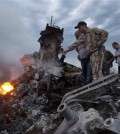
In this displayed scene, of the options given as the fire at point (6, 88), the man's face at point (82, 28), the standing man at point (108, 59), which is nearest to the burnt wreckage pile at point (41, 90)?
the fire at point (6, 88)

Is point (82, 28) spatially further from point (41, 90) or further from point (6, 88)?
point (6, 88)

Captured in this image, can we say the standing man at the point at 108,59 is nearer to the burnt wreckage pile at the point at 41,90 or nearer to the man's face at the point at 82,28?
the burnt wreckage pile at the point at 41,90

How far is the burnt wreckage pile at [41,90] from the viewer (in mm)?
8297

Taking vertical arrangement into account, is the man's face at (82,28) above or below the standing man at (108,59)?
below

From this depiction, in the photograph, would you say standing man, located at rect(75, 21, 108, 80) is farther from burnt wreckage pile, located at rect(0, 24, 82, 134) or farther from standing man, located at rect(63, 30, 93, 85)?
burnt wreckage pile, located at rect(0, 24, 82, 134)

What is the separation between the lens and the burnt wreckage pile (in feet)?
27.2

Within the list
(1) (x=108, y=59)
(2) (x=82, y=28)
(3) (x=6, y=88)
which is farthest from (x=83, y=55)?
(3) (x=6, y=88)

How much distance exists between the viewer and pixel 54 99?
380 inches

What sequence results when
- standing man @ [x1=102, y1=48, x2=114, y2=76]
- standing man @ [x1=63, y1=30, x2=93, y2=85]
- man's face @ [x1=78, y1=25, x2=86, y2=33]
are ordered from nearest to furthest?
man's face @ [x1=78, y1=25, x2=86, y2=33] → standing man @ [x1=63, y1=30, x2=93, y2=85] → standing man @ [x1=102, y1=48, x2=114, y2=76]

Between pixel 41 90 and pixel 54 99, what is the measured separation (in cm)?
128

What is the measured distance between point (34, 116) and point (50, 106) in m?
0.63

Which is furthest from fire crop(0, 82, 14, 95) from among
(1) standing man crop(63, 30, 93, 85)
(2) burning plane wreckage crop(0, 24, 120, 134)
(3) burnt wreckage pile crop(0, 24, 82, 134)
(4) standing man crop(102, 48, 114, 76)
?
(1) standing man crop(63, 30, 93, 85)

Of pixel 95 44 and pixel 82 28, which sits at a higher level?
pixel 82 28

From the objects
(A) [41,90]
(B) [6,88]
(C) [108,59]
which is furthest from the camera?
(B) [6,88]
